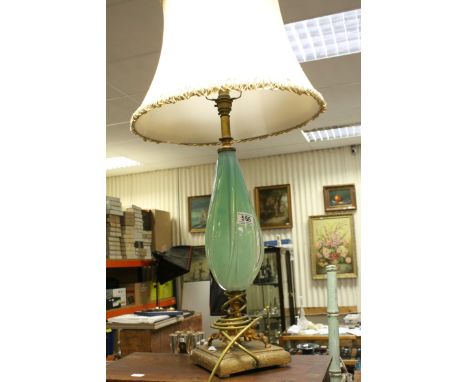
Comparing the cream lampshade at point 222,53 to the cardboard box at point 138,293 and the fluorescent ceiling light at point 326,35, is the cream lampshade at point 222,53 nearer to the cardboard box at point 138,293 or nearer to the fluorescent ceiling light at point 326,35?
the fluorescent ceiling light at point 326,35

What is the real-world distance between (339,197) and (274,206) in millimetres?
846

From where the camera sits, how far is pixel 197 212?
6094mm

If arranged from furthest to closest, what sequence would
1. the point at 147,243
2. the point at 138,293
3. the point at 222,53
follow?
1. the point at 147,243
2. the point at 138,293
3. the point at 222,53

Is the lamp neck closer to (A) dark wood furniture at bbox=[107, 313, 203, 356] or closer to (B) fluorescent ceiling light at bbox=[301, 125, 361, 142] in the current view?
(A) dark wood furniture at bbox=[107, 313, 203, 356]

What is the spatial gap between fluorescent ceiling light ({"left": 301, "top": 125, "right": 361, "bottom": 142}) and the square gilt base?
417cm

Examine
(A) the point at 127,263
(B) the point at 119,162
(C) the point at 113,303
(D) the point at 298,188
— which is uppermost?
(B) the point at 119,162

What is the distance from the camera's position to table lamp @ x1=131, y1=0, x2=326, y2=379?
0.67 m

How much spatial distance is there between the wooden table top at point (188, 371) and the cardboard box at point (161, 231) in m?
4.85

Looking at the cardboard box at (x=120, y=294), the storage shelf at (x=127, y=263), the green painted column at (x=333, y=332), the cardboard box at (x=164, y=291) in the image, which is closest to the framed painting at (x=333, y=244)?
the cardboard box at (x=164, y=291)

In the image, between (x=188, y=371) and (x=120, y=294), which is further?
(x=120, y=294)

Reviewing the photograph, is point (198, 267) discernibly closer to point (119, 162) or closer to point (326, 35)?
point (119, 162)

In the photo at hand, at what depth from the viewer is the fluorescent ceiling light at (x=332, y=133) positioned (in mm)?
4852

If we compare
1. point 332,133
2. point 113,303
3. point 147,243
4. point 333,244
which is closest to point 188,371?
point 113,303
